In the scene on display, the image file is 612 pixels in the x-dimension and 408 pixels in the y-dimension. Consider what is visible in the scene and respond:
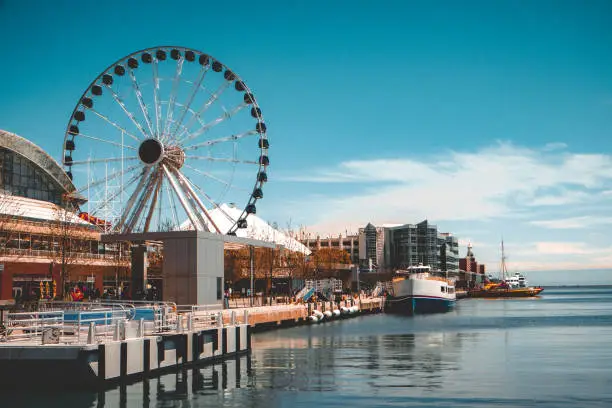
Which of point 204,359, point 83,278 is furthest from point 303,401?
point 83,278

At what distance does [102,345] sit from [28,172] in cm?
8597

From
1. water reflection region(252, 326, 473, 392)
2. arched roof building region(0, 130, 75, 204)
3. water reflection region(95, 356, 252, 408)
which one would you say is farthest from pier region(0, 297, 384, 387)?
arched roof building region(0, 130, 75, 204)

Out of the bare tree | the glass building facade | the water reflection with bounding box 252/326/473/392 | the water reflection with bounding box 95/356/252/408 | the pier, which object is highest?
the glass building facade

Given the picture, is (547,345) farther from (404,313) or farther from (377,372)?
(404,313)

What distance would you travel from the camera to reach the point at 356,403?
34.8m

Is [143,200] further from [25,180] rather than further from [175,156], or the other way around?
[25,180]

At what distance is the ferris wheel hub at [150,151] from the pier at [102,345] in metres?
19.9

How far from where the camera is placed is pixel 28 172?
115250 mm

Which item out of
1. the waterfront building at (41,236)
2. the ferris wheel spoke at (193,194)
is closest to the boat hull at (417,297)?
the waterfront building at (41,236)

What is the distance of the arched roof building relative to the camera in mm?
111113

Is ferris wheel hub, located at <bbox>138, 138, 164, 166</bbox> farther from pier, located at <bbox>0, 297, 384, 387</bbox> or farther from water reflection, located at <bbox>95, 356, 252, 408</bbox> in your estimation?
water reflection, located at <bbox>95, 356, 252, 408</bbox>

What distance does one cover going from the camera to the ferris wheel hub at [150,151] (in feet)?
226

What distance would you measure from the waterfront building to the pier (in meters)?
33.6

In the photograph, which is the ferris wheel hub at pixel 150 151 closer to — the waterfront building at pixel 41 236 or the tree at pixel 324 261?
the waterfront building at pixel 41 236
